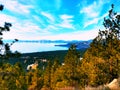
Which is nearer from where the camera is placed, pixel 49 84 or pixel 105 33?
pixel 105 33

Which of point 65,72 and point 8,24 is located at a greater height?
point 8,24

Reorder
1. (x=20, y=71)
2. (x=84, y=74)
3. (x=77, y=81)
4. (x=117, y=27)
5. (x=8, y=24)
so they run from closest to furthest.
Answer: (x=8, y=24) < (x=117, y=27) < (x=84, y=74) < (x=77, y=81) < (x=20, y=71)

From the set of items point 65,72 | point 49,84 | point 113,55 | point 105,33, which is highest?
point 105,33

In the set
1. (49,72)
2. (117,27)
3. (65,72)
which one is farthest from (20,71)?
(117,27)

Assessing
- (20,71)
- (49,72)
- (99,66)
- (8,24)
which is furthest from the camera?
(49,72)

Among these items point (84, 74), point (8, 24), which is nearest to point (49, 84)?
point (84, 74)

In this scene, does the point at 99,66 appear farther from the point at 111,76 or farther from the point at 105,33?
the point at 105,33

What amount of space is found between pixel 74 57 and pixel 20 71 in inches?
1142

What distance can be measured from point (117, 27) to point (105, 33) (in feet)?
9.47

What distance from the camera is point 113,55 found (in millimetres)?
48844

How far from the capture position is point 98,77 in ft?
167

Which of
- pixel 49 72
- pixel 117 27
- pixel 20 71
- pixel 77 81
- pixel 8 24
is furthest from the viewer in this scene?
pixel 49 72

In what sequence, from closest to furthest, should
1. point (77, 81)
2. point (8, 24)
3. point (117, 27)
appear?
point (8, 24), point (117, 27), point (77, 81)

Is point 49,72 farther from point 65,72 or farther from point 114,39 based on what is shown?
point 114,39
